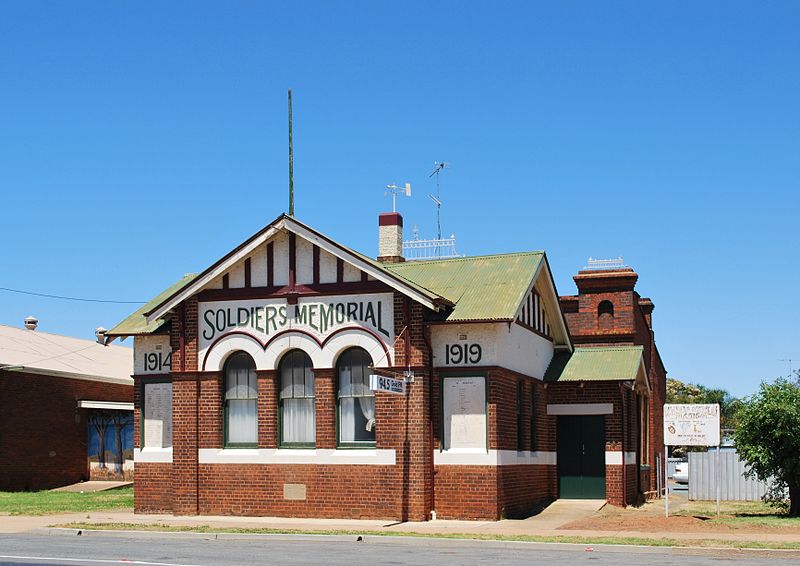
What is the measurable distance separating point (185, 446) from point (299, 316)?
4.08 meters

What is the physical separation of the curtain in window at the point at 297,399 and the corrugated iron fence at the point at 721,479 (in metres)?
13.1

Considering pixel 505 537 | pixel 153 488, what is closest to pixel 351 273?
pixel 153 488

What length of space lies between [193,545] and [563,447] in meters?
13.0

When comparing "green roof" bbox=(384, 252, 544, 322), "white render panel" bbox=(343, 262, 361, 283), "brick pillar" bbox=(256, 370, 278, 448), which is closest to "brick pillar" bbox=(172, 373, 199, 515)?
"brick pillar" bbox=(256, 370, 278, 448)

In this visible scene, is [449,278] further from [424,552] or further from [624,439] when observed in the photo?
[424,552]

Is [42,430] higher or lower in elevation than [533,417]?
lower

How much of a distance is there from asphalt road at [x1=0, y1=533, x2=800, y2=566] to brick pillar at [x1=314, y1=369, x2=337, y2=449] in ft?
14.7

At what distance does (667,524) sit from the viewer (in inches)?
896

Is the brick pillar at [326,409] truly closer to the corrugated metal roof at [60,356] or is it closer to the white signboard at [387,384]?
the white signboard at [387,384]

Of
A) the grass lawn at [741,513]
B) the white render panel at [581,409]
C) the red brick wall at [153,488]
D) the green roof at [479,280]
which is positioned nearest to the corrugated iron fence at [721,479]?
the grass lawn at [741,513]

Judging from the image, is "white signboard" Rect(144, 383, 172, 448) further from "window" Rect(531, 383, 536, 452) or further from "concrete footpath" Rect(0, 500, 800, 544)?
"window" Rect(531, 383, 536, 452)

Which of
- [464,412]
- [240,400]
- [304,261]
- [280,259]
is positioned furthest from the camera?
[240,400]

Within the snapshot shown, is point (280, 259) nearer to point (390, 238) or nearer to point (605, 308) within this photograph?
point (390, 238)

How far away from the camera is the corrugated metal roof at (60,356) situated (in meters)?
38.8
